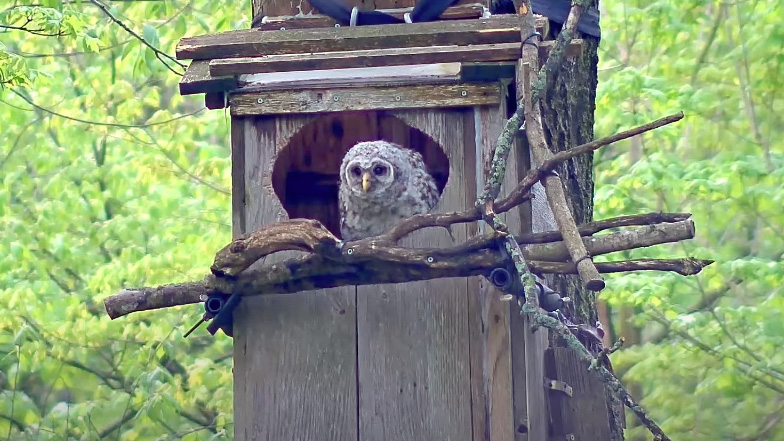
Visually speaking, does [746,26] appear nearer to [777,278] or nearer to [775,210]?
[775,210]

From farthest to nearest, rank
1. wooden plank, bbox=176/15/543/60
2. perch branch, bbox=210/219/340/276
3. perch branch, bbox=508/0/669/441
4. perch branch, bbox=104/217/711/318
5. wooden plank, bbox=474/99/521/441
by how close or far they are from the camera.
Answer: wooden plank, bbox=176/15/543/60, wooden plank, bbox=474/99/521/441, perch branch, bbox=210/219/340/276, perch branch, bbox=104/217/711/318, perch branch, bbox=508/0/669/441

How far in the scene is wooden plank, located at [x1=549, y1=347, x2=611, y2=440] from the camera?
3.90m

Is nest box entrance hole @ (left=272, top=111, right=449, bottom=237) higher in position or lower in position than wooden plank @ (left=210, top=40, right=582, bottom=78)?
lower

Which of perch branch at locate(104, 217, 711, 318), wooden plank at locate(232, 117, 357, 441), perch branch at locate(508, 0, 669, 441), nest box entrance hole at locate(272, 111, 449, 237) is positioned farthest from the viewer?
nest box entrance hole at locate(272, 111, 449, 237)

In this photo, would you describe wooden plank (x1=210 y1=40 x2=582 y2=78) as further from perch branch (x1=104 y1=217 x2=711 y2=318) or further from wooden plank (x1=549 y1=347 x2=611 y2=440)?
wooden plank (x1=549 y1=347 x2=611 y2=440)

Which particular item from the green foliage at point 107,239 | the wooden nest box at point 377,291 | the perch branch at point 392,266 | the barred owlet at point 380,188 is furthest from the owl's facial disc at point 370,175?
the green foliage at point 107,239

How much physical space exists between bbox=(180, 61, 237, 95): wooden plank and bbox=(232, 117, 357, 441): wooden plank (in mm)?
228

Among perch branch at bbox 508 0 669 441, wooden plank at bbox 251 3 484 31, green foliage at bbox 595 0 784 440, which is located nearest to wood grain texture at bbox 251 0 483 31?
wooden plank at bbox 251 3 484 31

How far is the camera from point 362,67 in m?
3.70

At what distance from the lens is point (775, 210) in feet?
23.9

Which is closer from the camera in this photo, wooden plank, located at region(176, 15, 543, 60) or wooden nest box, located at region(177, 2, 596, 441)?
wooden nest box, located at region(177, 2, 596, 441)

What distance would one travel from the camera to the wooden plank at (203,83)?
3738 millimetres

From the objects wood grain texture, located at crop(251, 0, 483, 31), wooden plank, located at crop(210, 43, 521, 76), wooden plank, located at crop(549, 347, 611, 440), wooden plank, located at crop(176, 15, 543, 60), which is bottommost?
wooden plank, located at crop(549, 347, 611, 440)

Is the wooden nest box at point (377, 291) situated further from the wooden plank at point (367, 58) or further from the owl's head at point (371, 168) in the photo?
the owl's head at point (371, 168)
